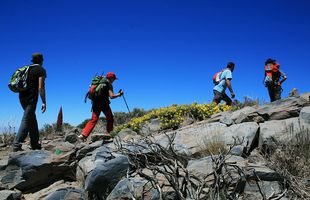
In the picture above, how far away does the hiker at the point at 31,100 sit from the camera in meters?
6.89

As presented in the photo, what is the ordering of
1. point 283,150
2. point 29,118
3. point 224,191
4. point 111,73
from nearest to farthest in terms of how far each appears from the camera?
point 224,191 → point 283,150 → point 29,118 → point 111,73

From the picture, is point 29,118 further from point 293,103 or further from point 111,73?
point 293,103

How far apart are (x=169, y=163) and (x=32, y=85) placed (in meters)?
4.29

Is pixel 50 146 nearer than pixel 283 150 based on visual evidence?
No

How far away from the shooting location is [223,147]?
5512 mm

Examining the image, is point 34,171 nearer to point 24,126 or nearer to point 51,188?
point 51,188

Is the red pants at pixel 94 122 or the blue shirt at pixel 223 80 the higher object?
the blue shirt at pixel 223 80

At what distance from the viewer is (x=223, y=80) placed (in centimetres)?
1070

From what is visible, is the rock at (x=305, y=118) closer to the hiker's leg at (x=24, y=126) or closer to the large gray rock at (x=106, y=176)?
the large gray rock at (x=106, y=176)

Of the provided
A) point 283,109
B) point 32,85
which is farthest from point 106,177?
point 283,109

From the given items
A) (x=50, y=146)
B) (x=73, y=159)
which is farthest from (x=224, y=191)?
(x=50, y=146)

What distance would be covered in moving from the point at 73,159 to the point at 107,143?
0.92 m

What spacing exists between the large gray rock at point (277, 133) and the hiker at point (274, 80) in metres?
4.72

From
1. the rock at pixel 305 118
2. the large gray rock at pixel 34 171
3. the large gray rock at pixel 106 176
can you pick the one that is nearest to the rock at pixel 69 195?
the large gray rock at pixel 106 176
